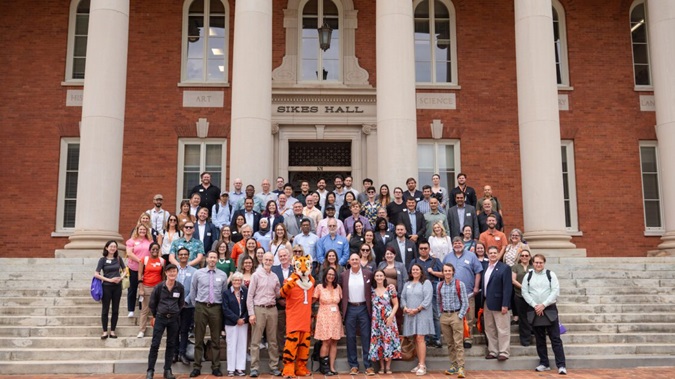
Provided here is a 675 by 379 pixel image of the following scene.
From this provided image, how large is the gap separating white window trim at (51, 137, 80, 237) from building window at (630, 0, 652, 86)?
17539 mm

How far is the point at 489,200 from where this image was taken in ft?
42.1

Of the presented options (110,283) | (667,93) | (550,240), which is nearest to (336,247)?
(110,283)

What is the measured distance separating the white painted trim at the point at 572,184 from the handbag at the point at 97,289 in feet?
46.1

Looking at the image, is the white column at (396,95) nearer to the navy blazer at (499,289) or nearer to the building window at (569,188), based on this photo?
the navy blazer at (499,289)

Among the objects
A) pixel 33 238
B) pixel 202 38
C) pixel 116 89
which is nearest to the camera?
pixel 116 89

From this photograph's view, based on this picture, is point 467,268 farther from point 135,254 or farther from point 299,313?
point 135,254

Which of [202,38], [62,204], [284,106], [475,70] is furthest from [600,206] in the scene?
[62,204]

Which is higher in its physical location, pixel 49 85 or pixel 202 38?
pixel 202 38

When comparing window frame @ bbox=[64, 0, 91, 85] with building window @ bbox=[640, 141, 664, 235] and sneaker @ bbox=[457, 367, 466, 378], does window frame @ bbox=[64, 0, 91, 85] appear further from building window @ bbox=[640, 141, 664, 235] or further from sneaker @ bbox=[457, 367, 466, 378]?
building window @ bbox=[640, 141, 664, 235]

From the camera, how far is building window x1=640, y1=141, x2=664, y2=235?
20.0 meters

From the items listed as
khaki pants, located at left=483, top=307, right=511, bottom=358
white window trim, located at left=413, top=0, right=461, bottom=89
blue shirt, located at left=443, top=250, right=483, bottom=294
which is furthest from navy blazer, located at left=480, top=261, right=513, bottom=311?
white window trim, located at left=413, top=0, right=461, bottom=89

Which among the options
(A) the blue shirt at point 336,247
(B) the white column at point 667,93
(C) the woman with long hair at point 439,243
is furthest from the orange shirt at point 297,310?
(B) the white column at point 667,93

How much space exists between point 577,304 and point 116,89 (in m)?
10.8

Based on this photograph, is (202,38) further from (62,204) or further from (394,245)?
(394,245)
